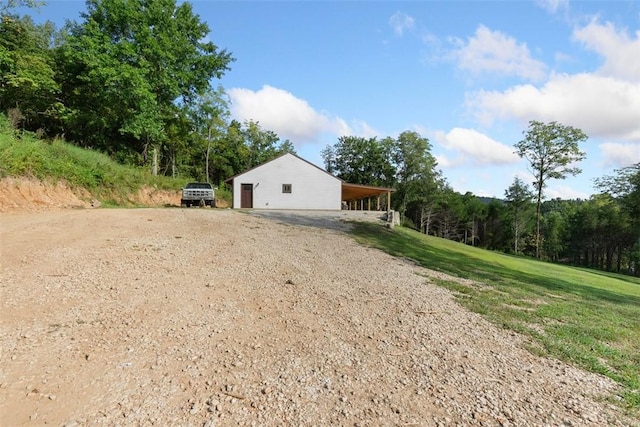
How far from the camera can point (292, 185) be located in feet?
84.5

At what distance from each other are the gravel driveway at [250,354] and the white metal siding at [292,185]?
748 inches

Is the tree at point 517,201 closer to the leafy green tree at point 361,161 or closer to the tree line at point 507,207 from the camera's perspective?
the tree line at point 507,207

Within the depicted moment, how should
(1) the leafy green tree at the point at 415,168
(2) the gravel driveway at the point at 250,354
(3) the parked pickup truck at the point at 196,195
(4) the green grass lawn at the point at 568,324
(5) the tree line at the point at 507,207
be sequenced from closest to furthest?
(2) the gravel driveway at the point at 250,354 → (4) the green grass lawn at the point at 568,324 → (3) the parked pickup truck at the point at 196,195 → (5) the tree line at the point at 507,207 → (1) the leafy green tree at the point at 415,168

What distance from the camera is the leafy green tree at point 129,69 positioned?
2184 cm

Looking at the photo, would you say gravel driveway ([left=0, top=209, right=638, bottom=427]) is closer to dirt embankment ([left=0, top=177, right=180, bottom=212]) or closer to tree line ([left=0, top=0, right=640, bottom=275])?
dirt embankment ([left=0, top=177, right=180, bottom=212])

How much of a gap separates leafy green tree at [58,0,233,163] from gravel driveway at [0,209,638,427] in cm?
1925

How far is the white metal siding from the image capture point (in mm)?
25500

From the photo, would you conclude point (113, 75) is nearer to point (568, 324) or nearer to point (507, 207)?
point (568, 324)

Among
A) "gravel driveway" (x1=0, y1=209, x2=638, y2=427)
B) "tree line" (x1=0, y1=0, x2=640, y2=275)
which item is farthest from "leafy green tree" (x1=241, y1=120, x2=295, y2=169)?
"gravel driveway" (x1=0, y1=209, x2=638, y2=427)

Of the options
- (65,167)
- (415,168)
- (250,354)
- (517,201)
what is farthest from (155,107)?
(517,201)

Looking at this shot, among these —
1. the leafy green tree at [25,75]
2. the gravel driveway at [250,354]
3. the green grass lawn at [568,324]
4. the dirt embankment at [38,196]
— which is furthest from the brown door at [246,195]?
the green grass lawn at [568,324]

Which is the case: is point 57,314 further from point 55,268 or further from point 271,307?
point 271,307

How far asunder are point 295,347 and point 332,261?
4.81 meters

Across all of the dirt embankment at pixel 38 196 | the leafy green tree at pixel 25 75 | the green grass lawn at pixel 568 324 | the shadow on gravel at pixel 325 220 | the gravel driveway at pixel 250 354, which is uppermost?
the leafy green tree at pixel 25 75
